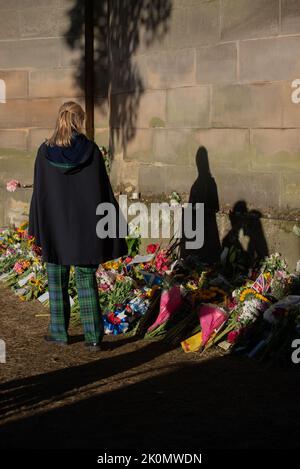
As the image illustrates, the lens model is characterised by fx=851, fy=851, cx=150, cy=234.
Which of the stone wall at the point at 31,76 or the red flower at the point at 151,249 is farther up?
the stone wall at the point at 31,76

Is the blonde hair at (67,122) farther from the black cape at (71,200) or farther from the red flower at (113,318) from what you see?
the red flower at (113,318)

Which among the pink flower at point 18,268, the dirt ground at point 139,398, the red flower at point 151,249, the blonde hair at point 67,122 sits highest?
the blonde hair at point 67,122

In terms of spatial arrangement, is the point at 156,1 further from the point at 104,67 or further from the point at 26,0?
the point at 26,0

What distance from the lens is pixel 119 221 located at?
6398 millimetres

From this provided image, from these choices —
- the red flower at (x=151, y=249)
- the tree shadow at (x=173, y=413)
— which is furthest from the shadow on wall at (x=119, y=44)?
the tree shadow at (x=173, y=413)

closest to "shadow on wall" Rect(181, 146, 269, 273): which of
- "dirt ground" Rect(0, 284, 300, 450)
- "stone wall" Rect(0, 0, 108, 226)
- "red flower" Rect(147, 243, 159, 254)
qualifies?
"red flower" Rect(147, 243, 159, 254)

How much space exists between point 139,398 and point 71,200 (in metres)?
1.69

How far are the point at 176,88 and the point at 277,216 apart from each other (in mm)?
1861

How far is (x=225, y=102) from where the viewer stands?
7.97 meters

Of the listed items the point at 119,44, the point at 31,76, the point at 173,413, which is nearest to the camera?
the point at 173,413

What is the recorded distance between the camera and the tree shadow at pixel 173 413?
4469 mm

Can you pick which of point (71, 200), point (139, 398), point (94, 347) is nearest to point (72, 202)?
point (71, 200)

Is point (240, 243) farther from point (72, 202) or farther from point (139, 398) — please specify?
point (139, 398)

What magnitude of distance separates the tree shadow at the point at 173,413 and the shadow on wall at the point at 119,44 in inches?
156
